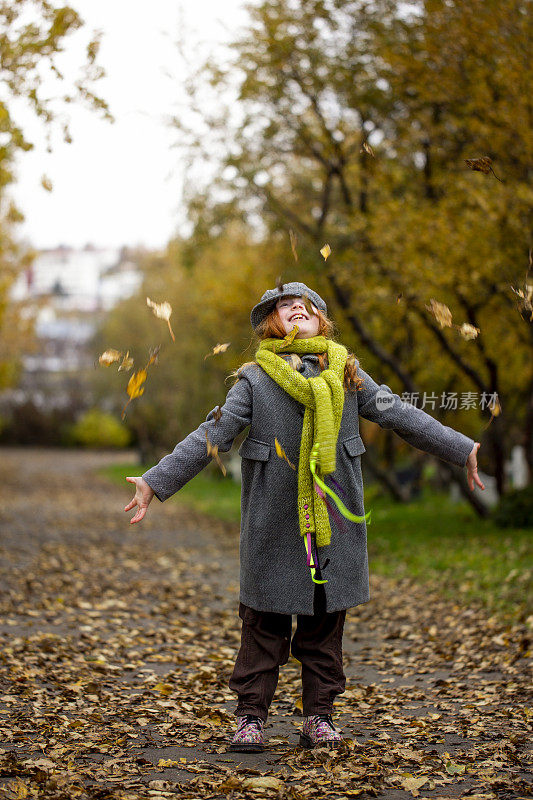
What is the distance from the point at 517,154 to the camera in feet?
36.1

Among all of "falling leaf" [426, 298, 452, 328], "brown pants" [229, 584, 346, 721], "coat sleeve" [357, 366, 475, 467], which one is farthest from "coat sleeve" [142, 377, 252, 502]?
"falling leaf" [426, 298, 452, 328]

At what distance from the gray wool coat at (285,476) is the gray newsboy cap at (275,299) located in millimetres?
312

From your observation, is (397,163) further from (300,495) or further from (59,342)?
(59,342)

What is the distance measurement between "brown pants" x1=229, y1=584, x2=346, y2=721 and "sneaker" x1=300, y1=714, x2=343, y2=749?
0.10ft

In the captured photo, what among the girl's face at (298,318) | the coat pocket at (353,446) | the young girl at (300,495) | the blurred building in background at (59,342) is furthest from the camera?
the blurred building in background at (59,342)

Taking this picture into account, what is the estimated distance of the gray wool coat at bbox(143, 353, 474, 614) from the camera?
4.35 metres

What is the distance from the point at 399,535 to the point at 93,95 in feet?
29.9

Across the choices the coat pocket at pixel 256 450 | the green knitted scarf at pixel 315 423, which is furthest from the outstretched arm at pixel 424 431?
the coat pocket at pixel 256 450

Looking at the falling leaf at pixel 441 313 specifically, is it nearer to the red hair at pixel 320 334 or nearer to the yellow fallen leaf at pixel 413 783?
the red hair at pixel 320 334

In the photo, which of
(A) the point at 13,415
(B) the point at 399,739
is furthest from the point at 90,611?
(A) the point at 13,415

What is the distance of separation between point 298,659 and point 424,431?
4.01 feet

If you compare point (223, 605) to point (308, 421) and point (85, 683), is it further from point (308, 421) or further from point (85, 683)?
point (308, 421)

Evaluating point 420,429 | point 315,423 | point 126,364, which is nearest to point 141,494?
point 126,364

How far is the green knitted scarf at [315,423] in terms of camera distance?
424cm
